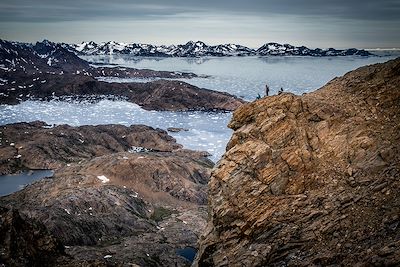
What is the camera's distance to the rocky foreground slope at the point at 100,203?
53.9 m

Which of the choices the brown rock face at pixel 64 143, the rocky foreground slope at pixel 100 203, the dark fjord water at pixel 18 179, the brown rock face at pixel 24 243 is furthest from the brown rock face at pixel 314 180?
the brown rock face at pixel 64 143

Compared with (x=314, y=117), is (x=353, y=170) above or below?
below

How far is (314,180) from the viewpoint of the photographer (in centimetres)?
2762

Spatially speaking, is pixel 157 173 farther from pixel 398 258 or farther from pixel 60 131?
pixel 398 258

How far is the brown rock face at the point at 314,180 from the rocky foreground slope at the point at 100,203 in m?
24.9

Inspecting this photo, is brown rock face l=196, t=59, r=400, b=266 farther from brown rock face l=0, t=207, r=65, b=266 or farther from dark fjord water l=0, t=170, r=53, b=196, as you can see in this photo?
dark fjord water l=0, t=170, r=53, b=196

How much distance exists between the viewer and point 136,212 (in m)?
93.1

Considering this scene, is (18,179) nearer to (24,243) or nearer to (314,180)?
(24,243)

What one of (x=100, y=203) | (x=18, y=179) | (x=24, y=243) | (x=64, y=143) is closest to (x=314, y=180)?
(x=24, y=243)

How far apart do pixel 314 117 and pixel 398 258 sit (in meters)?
14.7

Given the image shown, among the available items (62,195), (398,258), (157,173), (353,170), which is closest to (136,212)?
(62,195)

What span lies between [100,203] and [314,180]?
230 feet

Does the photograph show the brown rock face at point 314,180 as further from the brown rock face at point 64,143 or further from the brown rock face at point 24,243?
the brown rock face at point 64,143

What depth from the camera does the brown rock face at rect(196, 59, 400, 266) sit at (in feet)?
76.1
